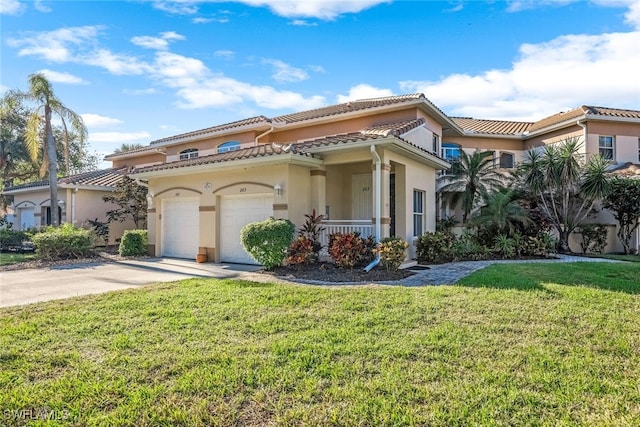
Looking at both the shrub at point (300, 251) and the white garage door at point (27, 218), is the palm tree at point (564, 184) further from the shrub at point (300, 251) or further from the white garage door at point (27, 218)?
the white garage door at point (27, 218)

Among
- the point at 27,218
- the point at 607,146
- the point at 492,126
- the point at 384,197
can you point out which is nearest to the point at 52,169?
the point at 27,218

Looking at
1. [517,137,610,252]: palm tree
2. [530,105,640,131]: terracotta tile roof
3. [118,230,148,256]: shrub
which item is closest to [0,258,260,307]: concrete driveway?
[118,230,148,256]: shrub

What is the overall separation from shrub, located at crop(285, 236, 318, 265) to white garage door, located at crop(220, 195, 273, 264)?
2.03 metres

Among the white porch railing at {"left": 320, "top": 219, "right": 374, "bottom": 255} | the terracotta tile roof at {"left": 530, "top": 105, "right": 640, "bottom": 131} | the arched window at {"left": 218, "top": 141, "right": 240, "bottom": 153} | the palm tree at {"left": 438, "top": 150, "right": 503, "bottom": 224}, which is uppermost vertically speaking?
the terracotta tile roof at {"left": 530, "top": 105, "right": 640, "bottom": 131}

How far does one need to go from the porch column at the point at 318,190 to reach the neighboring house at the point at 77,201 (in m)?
13.7

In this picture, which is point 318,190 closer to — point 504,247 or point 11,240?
point 504,247

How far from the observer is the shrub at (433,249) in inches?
504

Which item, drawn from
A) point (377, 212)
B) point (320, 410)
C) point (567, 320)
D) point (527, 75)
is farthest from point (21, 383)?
point (527, 75)

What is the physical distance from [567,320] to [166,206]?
1436 centimetres

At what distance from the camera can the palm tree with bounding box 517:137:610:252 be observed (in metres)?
15.1

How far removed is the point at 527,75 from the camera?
1371 centimetres

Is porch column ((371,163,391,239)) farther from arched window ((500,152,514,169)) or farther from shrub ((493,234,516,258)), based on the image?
arched window ((500,152,514,169))

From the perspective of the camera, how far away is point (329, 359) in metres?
4.36

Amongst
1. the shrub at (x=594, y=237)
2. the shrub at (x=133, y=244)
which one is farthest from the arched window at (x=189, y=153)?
the shrub at (x=594, y=237)
